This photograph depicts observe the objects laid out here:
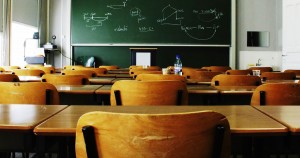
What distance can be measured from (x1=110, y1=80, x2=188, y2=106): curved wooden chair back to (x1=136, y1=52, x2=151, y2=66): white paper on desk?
294 inches

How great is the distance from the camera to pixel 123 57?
10109 millimetres

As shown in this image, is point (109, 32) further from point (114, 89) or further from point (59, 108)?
point (59, 108)

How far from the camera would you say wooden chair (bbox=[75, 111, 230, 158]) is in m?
0.99

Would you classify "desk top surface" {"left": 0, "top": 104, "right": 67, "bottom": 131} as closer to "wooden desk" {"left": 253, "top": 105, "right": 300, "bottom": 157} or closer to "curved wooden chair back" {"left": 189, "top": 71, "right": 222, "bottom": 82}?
"wooden desk" {"left": 253, "top": 105, "right": 300, "bottom": 157}

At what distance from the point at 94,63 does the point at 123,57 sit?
0.83m

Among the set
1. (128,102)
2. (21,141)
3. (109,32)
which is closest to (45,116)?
(21,141)

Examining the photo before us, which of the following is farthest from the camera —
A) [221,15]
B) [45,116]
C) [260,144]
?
[221,15]

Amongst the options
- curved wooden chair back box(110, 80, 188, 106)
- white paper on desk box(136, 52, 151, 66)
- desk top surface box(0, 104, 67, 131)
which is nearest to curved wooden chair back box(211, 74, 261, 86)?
curved wooden chair back box(110, 80, 188, 106)

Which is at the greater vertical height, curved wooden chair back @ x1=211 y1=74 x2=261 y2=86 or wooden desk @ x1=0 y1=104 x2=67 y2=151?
curved wooden chair back @ x1=211 y1=74 x2=261 y2=86

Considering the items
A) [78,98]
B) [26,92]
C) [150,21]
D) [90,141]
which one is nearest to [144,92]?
[26,92]

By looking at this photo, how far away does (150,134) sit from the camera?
1.00 m

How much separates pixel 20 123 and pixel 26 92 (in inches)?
38.4

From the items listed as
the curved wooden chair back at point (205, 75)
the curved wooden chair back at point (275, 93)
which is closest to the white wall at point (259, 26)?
the curved wooden chair back at point (205, 75)

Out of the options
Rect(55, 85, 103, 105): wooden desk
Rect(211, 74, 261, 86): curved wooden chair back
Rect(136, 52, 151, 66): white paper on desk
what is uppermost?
Rect(136, 52, 151, 66): white paper on desk
